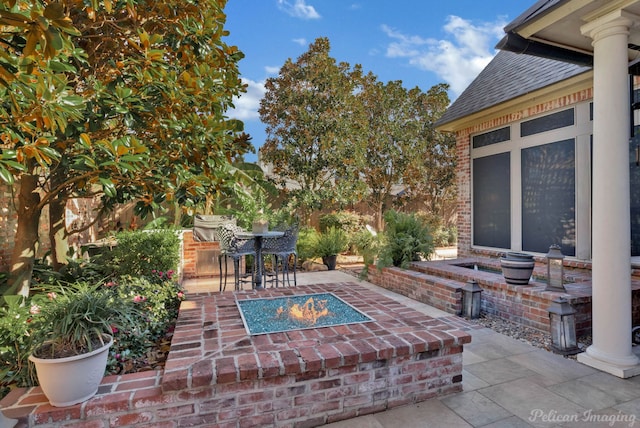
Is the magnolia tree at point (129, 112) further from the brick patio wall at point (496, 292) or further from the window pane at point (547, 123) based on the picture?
the window pane at point (547, 123)

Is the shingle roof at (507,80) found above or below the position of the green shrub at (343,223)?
above

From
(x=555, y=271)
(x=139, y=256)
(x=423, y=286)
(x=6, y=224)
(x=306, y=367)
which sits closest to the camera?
(x=306, y=367)

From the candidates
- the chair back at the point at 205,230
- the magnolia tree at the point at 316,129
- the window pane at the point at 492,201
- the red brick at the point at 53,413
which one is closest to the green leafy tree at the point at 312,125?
the magnolia tree at the point at 316,129

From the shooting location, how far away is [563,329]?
3697 mm

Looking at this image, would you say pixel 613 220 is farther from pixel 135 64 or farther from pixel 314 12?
pixel 314 12

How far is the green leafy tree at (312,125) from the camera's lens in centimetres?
1016

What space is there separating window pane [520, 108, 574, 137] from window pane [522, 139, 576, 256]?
30 centimetres

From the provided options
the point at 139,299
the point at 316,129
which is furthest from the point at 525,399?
the point at 316,129

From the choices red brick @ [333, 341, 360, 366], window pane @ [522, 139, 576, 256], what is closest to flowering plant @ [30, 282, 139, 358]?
red brick @ [333, 341, 360, 366]

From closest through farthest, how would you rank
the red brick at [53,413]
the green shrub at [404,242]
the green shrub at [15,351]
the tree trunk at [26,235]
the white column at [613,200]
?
the red brick at [53,413], the green shrub at [15,351], the white column at [613,200], the tree trunk at [26,235], the green shrub at [404,242]

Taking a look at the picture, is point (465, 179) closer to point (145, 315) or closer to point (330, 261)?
point (330, 261)

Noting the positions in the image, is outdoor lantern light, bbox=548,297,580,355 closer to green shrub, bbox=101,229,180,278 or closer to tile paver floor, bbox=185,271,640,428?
tile paver floor, bbox=185,271,640,428

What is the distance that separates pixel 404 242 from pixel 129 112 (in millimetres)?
5321

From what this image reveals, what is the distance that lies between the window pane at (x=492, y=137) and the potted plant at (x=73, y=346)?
288 inches
